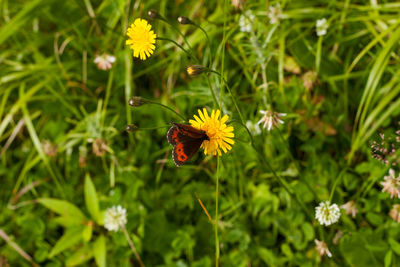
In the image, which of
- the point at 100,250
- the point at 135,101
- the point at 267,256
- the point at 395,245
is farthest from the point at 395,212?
the point at 100,250

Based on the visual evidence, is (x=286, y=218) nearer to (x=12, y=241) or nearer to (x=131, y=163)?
(x=131, y=163)

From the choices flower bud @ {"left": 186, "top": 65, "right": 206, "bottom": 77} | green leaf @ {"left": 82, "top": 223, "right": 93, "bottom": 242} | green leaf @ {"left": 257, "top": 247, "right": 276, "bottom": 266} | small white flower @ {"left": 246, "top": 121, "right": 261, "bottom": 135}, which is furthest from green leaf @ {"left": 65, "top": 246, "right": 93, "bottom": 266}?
flower bud @ {"left": 186, "top": 65, "right": 206, "bottom": 77}

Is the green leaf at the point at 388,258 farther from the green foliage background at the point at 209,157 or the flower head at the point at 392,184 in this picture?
the flower head at the point at 392,184

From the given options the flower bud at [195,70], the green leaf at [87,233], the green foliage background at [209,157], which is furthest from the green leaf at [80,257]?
the flower bud at [195,70]

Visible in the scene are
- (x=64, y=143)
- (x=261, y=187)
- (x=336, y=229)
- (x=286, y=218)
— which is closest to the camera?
(x=336, y=229)

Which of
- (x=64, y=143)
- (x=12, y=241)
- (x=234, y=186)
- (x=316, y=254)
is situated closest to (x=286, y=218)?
(x=316, y=254)

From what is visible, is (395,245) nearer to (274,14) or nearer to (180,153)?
(180,153)
